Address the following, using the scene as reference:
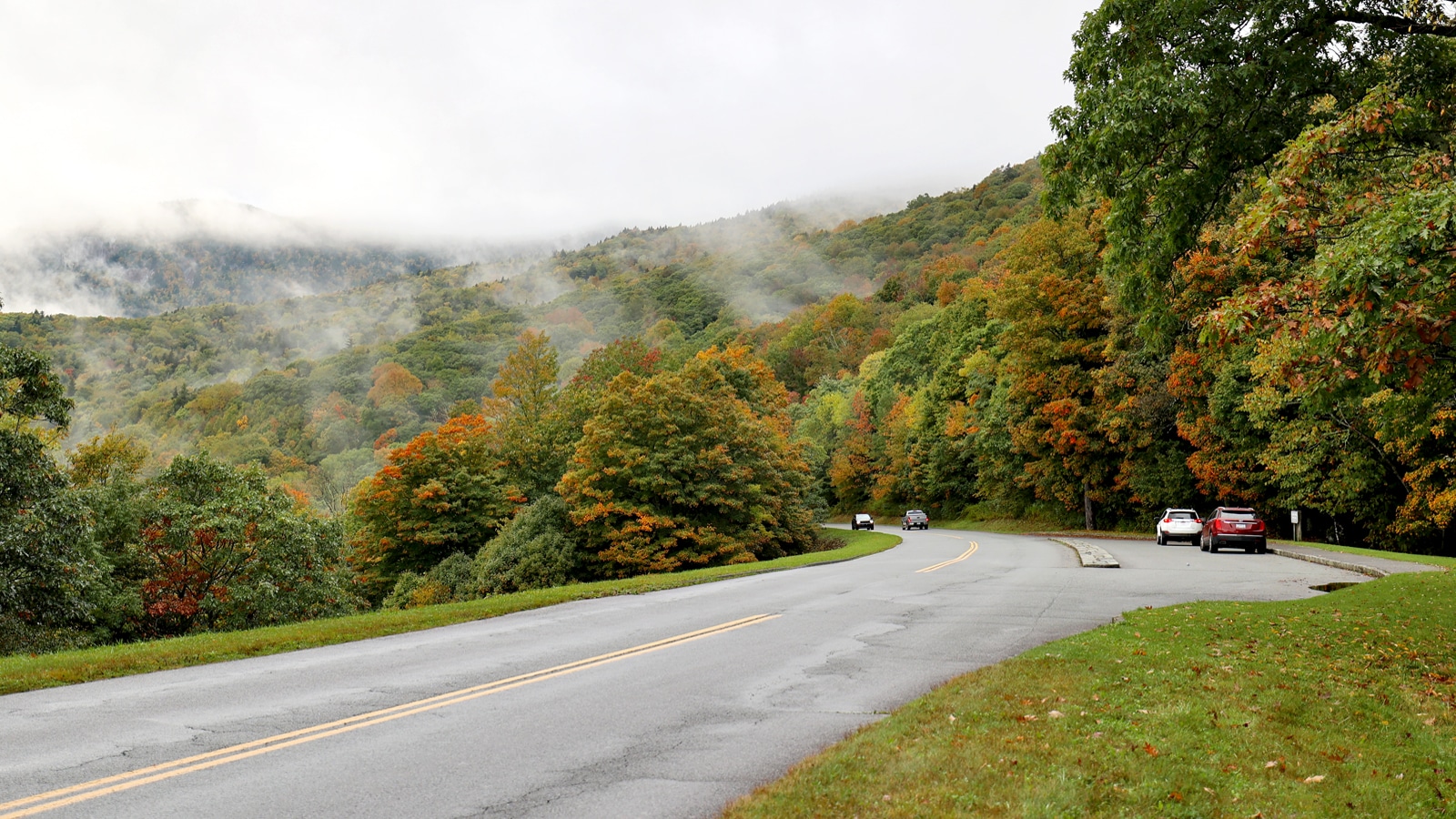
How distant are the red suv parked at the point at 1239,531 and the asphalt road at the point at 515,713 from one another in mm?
17041

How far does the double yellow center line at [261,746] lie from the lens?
5.16 metres

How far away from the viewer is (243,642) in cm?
1164

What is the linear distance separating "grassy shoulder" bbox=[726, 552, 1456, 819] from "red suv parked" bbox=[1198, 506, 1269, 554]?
2019cm

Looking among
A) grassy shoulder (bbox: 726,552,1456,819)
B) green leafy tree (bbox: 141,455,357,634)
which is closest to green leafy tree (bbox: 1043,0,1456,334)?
grassy shoulder (bbox: 726,552,1456,819)

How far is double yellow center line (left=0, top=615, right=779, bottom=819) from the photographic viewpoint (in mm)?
5156

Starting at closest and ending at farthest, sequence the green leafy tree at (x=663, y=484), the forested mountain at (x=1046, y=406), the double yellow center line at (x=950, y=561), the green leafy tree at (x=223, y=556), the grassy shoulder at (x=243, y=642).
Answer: the forested mountain at (x=1046, y=406)
the grassy shoulder at (x=243, y=642)
the double yellow center line at (x=950, y=561)
the green leafy tree at (x=223, y=556)
the green leafy tree at (x=663, y=484)

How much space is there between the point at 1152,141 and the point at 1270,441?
28.1 m

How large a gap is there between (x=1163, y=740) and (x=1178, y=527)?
107ft

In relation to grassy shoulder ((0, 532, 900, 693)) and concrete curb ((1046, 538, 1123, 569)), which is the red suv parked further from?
grassy shoulder ((0, 532, 900, 693))

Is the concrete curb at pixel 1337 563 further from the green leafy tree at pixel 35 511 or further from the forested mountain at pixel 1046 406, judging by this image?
the green leafy tree at pixel 35 511

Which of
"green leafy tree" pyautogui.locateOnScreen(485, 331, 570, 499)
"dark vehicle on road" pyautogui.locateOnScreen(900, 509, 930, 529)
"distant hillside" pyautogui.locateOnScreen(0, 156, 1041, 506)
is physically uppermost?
"distant hillside" pyautogui.locateOnScreen(0, 156, 1041, 506)

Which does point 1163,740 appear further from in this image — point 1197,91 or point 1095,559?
point 1095,559

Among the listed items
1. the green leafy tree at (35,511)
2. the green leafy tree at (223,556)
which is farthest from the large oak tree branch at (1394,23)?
the green leafy tree at (223,556)

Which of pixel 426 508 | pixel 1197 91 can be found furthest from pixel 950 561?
pixel 426 508
